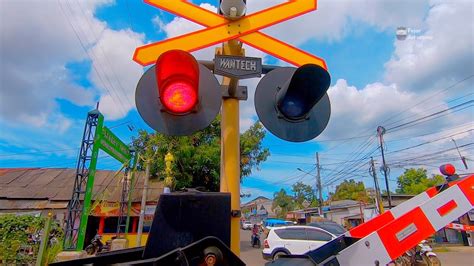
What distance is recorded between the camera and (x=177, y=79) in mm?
1272

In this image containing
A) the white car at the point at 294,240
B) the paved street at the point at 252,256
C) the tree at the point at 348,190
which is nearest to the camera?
the white car at the point at 294,240

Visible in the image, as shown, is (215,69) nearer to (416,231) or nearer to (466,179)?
(416,231)

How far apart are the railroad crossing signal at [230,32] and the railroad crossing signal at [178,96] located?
0.33 m

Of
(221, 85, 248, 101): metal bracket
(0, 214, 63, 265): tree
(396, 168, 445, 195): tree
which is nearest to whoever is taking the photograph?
(221, 85, 248, 101): metal bracket

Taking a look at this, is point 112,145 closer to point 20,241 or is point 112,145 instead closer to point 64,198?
point 20,241

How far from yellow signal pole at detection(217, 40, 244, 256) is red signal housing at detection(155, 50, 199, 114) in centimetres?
38

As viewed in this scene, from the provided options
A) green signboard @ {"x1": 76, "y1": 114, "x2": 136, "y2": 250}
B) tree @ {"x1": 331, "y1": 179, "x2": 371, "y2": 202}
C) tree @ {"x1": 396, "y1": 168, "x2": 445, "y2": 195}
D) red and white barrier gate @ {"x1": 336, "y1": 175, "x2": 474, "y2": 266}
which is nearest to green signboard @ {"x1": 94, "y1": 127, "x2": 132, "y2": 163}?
green signboard @ {"x1": 76, "y1": 114, "x2": 136, "y2": 250}

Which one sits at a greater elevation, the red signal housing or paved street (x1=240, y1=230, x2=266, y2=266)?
the red signal housing

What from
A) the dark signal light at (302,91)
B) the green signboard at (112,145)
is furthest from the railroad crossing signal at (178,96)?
the green signboard at (112,145)

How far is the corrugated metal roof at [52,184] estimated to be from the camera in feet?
57.7

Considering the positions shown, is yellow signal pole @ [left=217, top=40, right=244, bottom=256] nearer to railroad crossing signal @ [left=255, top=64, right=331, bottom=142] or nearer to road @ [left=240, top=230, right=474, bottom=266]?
railroad crossing signal @ [left=255, top=64, right=331, bottom=142]

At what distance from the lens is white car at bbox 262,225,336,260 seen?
1172 cm

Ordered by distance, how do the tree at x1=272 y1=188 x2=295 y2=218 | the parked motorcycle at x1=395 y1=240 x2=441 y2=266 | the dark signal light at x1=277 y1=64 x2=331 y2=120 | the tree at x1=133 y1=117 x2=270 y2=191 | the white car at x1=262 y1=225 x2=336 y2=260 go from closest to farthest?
the dark signal light at x1=277 y1=64 x2=331 y2=120 → the parked motorcycle at x1=395 y1=240 x2=441 y2=266 → the white car at x1=262 y1=225 x2=336 y2=260 → the tree at x1=133 y1=117 x2=270 y2=191 → the tree at x1=272 y1=188 x2=295 y2=218

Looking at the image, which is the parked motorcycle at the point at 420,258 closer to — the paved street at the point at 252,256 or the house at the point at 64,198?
the paved street at the point at 252,256
